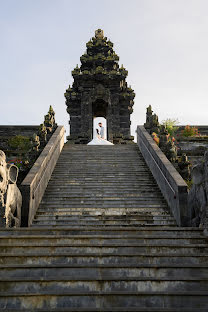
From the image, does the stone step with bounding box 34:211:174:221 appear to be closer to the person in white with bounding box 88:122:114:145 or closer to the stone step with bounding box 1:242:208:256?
the stone step with bounding box 1:242:208:256

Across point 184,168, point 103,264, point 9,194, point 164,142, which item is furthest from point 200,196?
point 164,142

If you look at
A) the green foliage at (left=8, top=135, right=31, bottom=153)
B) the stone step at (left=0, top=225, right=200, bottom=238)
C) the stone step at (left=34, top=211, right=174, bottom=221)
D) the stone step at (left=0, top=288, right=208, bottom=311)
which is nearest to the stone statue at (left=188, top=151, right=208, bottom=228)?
the stone step at (left=0, top=225, right=200, bottom=238)

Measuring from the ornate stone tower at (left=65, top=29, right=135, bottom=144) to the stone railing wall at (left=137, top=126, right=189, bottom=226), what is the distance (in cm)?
787

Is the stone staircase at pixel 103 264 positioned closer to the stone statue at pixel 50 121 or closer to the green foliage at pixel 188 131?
the stone statue at pixel 50 121

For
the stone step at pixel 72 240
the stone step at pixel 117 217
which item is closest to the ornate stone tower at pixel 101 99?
the stone step at pixel 117 217

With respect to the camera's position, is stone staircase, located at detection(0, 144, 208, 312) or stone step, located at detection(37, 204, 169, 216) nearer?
stone staircase, located at detection(0, 144, 208, 312)

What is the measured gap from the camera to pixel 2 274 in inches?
179

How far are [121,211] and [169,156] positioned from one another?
3.36 metres

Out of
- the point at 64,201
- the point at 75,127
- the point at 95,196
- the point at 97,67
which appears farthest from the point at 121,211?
the point at 97,67

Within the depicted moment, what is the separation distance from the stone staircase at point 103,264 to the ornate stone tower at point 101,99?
11.8 metres

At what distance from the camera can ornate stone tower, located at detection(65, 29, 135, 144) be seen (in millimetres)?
19391

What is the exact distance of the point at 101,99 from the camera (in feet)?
66.2

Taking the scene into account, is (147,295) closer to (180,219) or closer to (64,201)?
(180,219)

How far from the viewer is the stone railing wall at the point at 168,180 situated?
6840 millimetres
